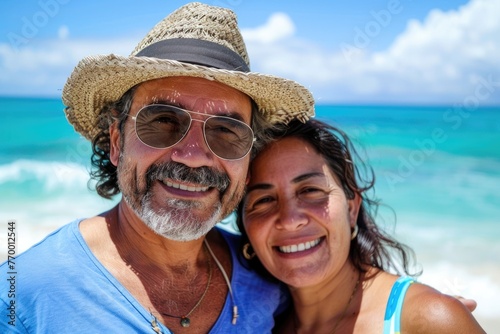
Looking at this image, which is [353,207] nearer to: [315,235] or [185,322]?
[315,235]

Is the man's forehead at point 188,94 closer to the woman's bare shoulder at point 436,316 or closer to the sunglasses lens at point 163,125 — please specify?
the sunglasses lens at point 163,125

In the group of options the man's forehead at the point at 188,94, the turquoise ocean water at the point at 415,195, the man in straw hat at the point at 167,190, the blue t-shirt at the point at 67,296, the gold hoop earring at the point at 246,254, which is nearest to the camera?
the blue t-shirt at the point at 67,296

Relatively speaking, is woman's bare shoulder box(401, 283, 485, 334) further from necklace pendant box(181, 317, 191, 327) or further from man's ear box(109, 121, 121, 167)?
man's ear box(109, 121, 121, 167)

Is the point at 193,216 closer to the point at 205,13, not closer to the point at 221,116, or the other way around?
the point at 221,116

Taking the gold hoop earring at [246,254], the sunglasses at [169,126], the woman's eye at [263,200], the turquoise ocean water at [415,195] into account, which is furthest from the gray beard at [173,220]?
the turquoise ocean water at [415,195]

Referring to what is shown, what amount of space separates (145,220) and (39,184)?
11.7 m

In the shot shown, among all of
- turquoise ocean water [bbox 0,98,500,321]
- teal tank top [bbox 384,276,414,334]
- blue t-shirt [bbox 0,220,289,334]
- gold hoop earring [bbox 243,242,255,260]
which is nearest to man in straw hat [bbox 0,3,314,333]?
blue t-shirt [bbox 0,220,289,334]

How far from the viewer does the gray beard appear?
2.47 m

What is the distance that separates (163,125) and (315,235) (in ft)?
3.15

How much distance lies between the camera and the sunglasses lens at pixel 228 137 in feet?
8.38

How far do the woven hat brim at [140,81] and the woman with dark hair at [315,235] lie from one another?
165mm

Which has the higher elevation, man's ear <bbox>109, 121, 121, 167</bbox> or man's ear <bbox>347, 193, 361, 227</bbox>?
man's ear <bbox>109, 121, 121, 167</bbox>

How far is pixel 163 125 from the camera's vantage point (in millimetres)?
2512

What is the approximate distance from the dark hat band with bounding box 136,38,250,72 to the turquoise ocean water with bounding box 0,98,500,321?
0.93 meters
